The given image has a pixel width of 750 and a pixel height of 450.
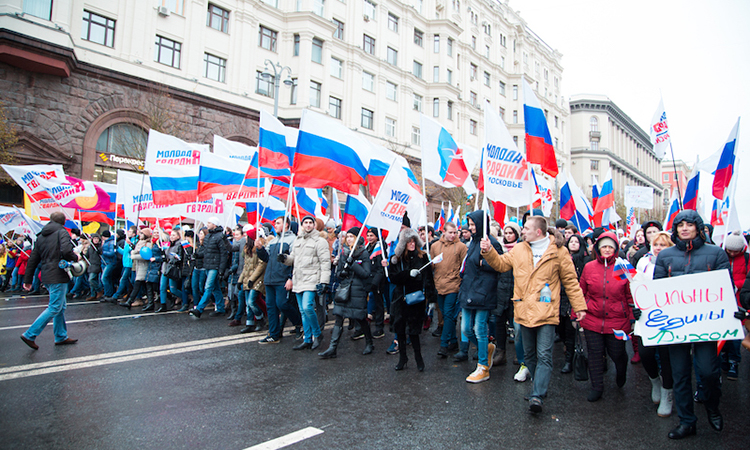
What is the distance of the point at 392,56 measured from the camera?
37.5 metres

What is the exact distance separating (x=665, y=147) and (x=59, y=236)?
11452mm

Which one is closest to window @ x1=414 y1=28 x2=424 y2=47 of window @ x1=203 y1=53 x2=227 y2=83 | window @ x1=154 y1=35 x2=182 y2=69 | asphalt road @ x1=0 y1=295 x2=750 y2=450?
window @ x1=203 y1=53 x2=227 y2=83

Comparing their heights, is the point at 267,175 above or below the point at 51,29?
below

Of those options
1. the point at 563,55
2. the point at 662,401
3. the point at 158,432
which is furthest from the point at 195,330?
the point at 563,55

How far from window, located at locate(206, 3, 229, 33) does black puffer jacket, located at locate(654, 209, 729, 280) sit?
1088 inches

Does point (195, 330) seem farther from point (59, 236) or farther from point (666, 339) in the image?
point (666, 339)

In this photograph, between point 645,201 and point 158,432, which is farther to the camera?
point 645,201

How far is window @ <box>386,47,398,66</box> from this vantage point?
36969 millimetres

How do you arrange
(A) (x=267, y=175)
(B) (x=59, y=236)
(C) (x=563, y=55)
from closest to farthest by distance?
(B) (x=59, y=236) → (A) (x=267, y=175) → (C) (x=563, y=55)

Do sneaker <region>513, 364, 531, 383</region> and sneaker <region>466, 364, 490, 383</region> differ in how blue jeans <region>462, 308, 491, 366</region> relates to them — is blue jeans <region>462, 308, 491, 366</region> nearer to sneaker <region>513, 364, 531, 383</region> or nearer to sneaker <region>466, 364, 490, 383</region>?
sneaker <region>466, 364, 490, 383</region>

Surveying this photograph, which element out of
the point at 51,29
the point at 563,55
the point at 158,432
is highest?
the point at 563,55

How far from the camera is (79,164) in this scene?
20406 mm

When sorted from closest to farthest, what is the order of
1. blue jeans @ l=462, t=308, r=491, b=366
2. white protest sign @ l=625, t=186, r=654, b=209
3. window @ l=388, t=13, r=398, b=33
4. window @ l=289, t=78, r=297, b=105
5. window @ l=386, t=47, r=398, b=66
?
blue jeans @ l=462, t=308, r=491, b=366
white protest sign @ l=625, t=186, r=654, b=209
window @ l=289, t=78, r=297, b=105
window @ l=386, t=47, r=398, b=66
window @ l=388, t=13, r=398, b=33

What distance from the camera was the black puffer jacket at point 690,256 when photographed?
13.4 ft
